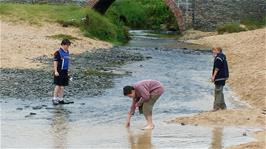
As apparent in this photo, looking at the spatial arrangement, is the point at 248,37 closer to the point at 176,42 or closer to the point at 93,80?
the point at 176,42

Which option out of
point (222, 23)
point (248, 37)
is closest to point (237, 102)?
point (248, 37)

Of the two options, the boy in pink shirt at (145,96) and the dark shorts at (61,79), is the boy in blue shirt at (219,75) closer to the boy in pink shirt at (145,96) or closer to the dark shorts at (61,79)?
the boy in pink shirt at (145,96)

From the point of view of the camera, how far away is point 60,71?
55.5 ft

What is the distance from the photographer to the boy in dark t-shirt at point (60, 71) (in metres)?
16.7

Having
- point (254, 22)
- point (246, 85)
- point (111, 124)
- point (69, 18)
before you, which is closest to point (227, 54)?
point (246, 85)

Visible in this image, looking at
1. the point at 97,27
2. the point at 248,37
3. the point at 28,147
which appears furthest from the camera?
the point at 97,27

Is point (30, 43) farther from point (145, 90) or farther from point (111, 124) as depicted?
point (145, 90)

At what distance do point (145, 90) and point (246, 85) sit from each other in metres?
7.25

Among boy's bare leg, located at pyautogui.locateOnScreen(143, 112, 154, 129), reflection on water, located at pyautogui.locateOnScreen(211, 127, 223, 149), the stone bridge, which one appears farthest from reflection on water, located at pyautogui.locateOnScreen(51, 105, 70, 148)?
the stone bridge

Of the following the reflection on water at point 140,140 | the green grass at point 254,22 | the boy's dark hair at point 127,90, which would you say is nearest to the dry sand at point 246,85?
the reflection on water at point 140,140

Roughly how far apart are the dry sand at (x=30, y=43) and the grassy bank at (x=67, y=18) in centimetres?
81

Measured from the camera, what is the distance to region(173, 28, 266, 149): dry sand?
1421cm

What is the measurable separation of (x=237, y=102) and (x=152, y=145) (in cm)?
634

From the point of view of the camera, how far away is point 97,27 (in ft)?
128
